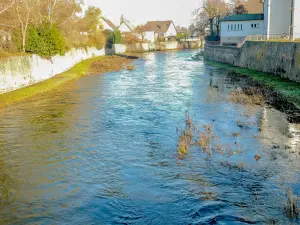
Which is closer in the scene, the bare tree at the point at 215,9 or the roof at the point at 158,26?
the bare tree at the point at 215,9

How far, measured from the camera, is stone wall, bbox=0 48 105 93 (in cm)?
2580

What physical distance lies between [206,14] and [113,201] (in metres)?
80.2

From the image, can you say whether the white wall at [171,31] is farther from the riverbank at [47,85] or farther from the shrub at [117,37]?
the riverbank at [47,85]

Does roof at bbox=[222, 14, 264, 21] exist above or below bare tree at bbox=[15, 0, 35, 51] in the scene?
above

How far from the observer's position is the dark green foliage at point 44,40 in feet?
106

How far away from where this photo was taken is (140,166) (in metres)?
13.0

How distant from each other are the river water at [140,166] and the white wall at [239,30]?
1319 inches

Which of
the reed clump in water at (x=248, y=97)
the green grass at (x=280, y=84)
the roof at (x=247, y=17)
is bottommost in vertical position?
the reed clump in water at (x=248, y=97)

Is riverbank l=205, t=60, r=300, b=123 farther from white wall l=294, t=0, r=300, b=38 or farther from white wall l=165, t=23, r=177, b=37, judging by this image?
white wall l=165, t=23, r=177, b=37

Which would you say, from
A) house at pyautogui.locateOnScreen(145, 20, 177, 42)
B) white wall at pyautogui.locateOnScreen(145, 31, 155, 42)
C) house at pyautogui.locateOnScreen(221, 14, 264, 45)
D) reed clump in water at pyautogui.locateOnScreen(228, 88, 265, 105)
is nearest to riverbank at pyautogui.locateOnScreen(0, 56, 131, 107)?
reed clump in water at pyautogui.locateOnScreen(228, 88, 265, 105)

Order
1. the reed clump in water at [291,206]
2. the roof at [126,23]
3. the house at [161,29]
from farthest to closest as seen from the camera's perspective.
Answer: the house at [161,29] < the roof at [126,23] < the reed clump in water at [291,206]

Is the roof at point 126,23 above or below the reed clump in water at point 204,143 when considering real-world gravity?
above

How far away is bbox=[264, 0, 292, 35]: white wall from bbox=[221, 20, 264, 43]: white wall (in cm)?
492

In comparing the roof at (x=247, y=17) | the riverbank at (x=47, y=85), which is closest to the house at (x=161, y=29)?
the roof at (x=247, y=17)
